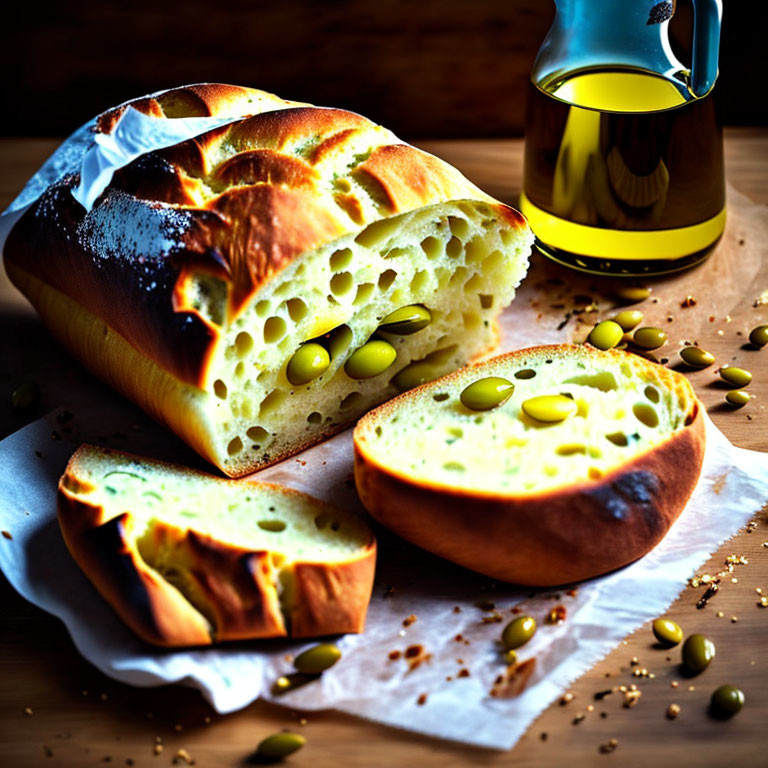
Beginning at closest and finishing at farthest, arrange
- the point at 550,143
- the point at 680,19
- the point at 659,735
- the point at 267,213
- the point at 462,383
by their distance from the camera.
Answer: the point at 659,735 < the point at 267,213 < the point at 462,383 < the point at 550,143 < the point at 680,19

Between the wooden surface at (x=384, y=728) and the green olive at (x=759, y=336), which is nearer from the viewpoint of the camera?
the wooden surface at (x=384, y=728)

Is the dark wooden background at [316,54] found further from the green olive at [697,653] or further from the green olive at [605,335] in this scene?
the green olive at [697,653]

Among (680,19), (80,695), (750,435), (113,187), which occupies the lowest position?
(80,695)

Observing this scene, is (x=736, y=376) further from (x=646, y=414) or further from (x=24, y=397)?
(x=24, y=397)

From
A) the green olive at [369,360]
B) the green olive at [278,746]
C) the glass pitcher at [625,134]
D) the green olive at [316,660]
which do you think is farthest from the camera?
the glass pitcher at [625,134]

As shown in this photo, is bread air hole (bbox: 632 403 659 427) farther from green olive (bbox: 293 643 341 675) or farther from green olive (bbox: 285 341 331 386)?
green olive (bbox: 293 643 341 675)

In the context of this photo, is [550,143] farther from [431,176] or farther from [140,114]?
[140,114]

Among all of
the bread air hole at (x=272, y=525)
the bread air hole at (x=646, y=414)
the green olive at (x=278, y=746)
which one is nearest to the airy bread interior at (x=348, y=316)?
Answer: the bread air hole at (x=272, y=525)

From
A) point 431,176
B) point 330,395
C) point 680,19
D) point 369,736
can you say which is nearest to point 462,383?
point 330,395
